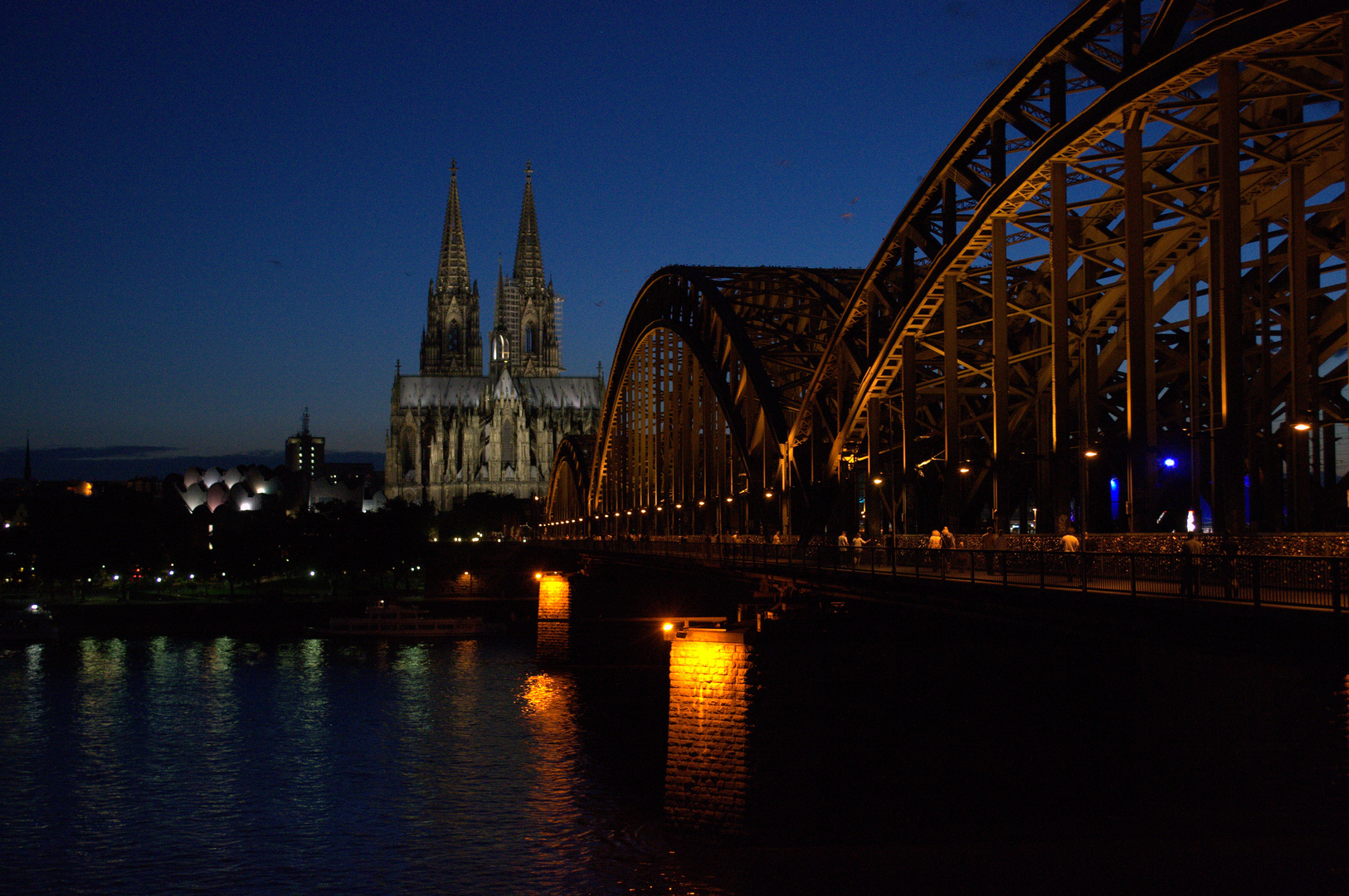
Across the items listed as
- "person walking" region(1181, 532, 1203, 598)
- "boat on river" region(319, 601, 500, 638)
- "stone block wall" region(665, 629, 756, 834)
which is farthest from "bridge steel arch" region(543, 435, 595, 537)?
"person walking" region(1181, 532, 1203, 598)

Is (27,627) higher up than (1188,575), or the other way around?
(1188,575)

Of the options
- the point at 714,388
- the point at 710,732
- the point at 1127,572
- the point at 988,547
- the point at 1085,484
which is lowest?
the point at 710,732

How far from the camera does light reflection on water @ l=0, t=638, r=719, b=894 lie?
28.0 meters

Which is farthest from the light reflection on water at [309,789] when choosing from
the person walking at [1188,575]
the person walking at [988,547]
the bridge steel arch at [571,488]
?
Answer: the bridge steel arch at [571,488]

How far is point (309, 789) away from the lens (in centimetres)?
3634

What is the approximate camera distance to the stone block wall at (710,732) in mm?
25625

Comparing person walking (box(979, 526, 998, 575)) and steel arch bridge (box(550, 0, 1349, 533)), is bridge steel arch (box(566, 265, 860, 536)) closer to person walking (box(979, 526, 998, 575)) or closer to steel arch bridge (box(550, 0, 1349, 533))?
steel arch bridge (box(550, 0, 1349, 533))

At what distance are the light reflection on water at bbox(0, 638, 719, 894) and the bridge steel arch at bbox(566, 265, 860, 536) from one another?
11.4 meters

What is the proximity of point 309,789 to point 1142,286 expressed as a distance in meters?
24.7

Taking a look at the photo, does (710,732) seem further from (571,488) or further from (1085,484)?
(571,488)

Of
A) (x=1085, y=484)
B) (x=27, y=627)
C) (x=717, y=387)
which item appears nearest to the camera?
(x=1085, y=484)

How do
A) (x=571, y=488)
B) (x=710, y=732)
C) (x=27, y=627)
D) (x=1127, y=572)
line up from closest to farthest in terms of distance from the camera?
(x=1127, y=572), (x=710, y=732), (x=27, y=627), (x=571, y=488)

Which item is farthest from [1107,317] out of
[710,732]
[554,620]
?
[554,620]

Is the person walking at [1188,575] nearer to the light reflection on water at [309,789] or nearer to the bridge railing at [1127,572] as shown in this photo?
the bridge railing at [1127,572]
